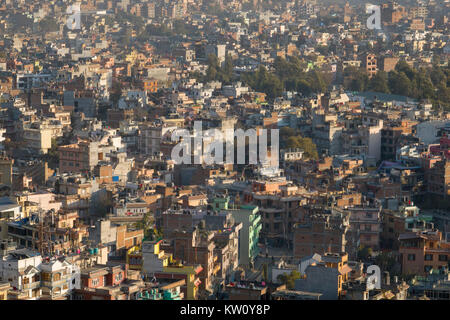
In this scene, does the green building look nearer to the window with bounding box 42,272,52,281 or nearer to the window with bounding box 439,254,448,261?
the window with bounding box 439,254,448,261

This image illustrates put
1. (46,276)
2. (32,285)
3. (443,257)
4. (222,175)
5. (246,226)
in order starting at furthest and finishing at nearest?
(222,175) < (246,226) < (443,257) < (46,276) < (32,285)

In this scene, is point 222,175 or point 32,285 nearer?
point 32,285

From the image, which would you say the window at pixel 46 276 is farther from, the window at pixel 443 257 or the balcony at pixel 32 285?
the window at pixel 443 257

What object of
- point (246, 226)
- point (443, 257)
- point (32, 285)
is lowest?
point (443, 257)

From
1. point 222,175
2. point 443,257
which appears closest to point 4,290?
point 443,257

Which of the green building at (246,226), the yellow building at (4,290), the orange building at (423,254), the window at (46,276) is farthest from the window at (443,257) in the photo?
the yellow building at (4,290)

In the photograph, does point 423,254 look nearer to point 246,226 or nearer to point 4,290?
point 246,226

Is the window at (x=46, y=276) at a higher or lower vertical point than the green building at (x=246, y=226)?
higher

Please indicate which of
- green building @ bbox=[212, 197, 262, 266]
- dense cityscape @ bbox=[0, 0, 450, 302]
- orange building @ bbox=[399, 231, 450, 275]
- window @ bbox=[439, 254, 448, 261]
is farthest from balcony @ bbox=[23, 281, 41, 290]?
window @ bbox=[439, 254, 448, 261]
